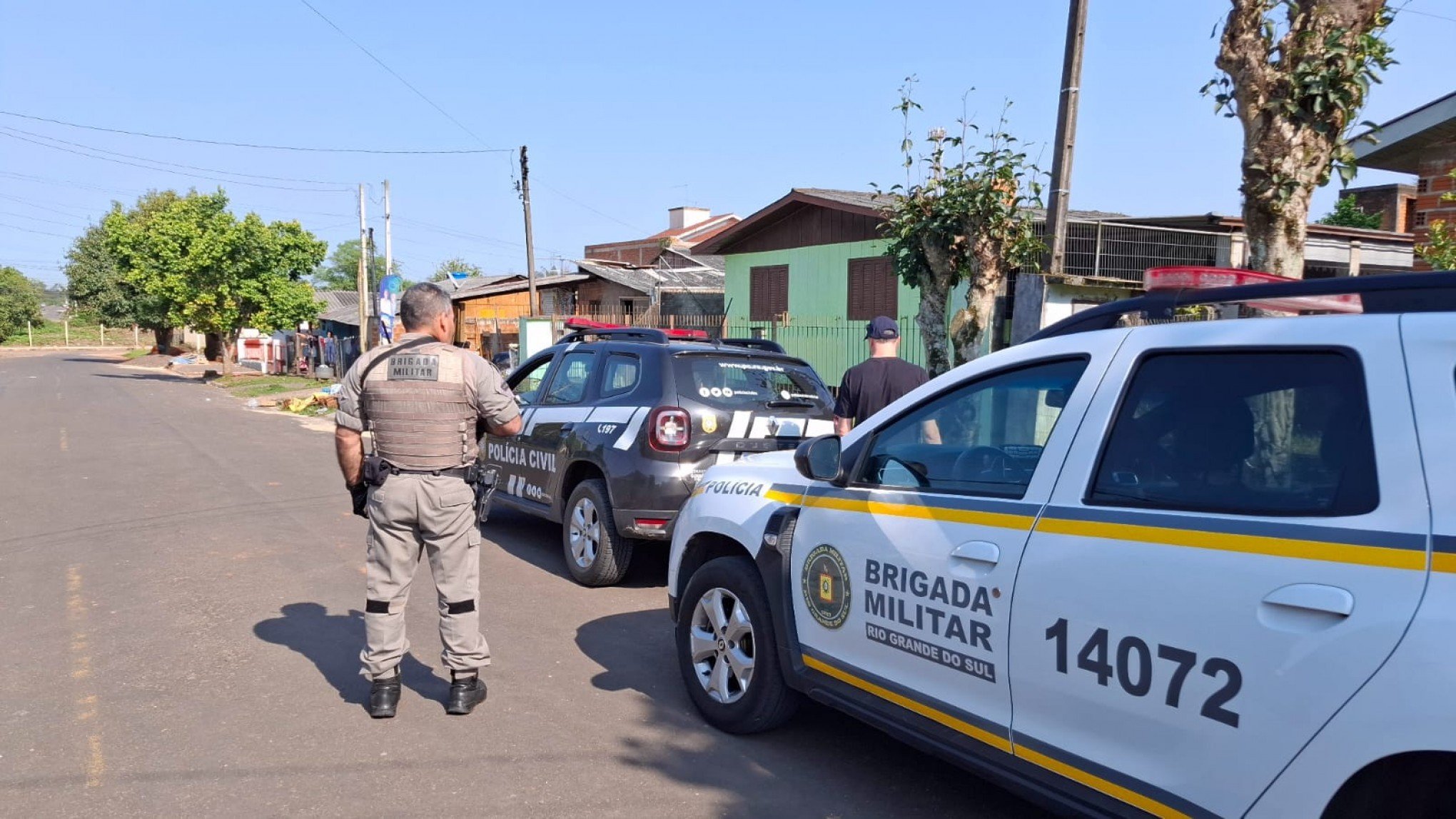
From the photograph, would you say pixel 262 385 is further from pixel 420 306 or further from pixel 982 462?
pixel 982 462

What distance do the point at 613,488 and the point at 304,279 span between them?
36.8m

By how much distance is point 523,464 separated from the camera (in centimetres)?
776

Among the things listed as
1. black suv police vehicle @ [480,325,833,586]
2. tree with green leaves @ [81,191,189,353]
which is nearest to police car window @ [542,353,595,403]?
black suv police vehicle @ [480,325,833,586]

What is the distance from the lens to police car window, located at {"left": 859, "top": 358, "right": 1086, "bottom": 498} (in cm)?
319

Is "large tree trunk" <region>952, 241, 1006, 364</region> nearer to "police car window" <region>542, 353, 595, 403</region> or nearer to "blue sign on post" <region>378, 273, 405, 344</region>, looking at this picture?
"police car window" <region>542, 353, 595, 403</region>

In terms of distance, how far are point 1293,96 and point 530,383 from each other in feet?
18.9

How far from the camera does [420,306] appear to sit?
4.52 metres

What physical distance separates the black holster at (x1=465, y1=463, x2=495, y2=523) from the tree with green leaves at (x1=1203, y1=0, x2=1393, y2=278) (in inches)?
200

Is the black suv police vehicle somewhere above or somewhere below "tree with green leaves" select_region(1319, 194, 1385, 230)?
below

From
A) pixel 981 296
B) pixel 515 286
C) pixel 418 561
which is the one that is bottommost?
pixel 418 561

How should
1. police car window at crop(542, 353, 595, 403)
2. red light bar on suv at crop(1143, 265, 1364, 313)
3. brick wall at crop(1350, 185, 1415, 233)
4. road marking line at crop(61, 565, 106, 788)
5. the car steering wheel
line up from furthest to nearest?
1. brick wall at crop(1350, 185, 1415, 233)
2. police car window at crop(542, 353, 595, 403)
3. road marking line at crop(61, 565, 106, 788)
4. the car steering wheel
5. red light bar on suv at crop(1143, 265, 1364, 313)

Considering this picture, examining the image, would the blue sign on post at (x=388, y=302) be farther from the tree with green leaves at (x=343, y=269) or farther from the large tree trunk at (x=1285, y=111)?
the tree with green leaves at (x=343, y=269)

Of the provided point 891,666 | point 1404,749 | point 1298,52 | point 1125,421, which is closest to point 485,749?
point 891,666

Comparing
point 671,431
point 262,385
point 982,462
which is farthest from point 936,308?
point 262,385
